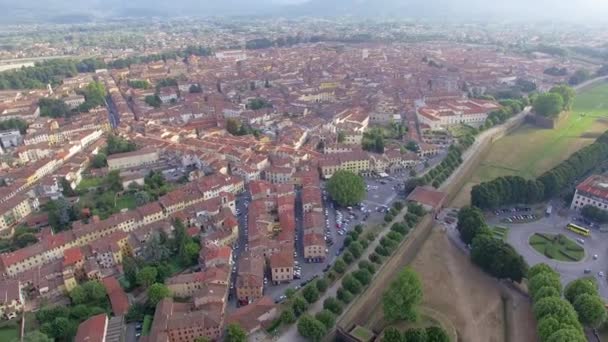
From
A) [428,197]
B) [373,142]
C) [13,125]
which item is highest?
[373,142]

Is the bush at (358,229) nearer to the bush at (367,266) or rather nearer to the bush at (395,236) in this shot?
the bush at (395,236)

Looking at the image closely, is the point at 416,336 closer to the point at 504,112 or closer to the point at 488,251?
the point at 488,251

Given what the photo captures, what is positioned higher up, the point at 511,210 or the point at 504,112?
the point at 504,112

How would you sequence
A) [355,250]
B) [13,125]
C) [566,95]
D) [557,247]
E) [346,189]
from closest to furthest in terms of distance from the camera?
1. [355,250]
2. [557,247]
3. [346,189]
4. [13,125]
5. [566,95]

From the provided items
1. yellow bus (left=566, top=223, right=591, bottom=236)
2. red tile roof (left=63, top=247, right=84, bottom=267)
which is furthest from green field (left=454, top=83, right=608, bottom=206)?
red tile roof (left=63, top=247, right=84, bottom=267)

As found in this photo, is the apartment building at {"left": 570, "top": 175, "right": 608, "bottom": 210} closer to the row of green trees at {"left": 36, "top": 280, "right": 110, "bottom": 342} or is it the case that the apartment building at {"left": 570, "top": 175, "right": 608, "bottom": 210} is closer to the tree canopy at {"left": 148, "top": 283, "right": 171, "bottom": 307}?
the tree canopy at {"left": 148, "top": 283, "right": 171, "bottom": 307}

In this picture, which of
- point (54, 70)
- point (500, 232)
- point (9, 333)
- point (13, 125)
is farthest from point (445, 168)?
point (54, 70)

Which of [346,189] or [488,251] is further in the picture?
[346,189]
